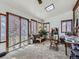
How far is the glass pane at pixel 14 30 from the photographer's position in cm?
427

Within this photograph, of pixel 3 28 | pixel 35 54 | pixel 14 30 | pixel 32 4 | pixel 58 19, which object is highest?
pixel 32 4

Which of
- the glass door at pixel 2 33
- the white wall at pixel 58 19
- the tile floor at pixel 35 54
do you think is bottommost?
the tile floor at pixel 35 54

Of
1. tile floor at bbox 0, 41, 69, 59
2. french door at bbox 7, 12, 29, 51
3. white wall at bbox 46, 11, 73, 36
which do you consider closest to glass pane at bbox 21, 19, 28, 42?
french door at bbox 7, 12, 29, 51

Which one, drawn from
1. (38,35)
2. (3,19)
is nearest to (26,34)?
(38,35)

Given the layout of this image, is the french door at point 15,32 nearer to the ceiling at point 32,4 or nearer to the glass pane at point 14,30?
the glass pane at point 14,30

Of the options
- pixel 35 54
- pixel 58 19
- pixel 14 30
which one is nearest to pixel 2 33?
pixel 14 30

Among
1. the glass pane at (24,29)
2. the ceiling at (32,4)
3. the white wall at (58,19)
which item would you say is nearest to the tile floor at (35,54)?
the glass pane at (24,29)

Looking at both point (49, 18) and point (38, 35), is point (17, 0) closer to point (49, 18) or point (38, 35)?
point (38, 35)

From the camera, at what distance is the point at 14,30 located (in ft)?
15.4

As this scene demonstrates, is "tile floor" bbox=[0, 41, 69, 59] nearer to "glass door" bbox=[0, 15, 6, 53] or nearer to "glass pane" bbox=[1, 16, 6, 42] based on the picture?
"glass door" bbox=[0, 15, 6, 53]

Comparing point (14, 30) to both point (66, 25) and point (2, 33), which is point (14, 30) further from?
point (66, 25)

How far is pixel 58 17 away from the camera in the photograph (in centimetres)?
806

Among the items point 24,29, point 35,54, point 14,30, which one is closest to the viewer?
point 35,54

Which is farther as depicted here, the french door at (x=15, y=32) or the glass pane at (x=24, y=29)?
the glass pane at (x=24, y=29)
